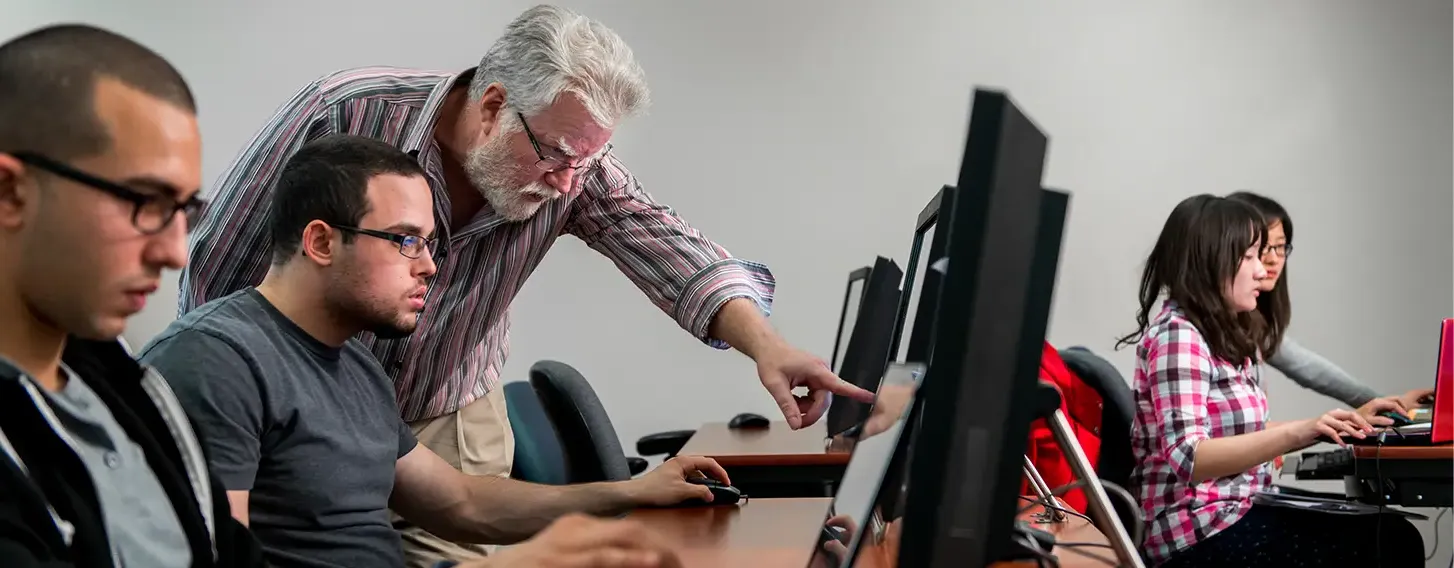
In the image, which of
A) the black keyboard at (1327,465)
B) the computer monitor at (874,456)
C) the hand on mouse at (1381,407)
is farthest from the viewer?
the hand on mouse at (1381,407)

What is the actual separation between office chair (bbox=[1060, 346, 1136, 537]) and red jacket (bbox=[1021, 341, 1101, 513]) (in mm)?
32

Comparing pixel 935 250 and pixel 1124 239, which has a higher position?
pixel 1124 239

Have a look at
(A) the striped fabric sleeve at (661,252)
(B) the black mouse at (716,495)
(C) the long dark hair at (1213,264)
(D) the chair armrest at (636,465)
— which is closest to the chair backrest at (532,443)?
(D) the chair armrest at (636,465)

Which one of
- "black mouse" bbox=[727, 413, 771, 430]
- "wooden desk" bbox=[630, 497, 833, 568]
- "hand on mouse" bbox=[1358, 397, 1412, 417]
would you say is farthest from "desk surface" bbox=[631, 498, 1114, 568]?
"black mouse" bbox=[727, 413, 771, 430]

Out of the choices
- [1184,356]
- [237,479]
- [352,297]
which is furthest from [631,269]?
[1184,356]

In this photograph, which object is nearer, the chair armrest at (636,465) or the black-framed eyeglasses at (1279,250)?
the black-framed eyeglasses at (1279,250)

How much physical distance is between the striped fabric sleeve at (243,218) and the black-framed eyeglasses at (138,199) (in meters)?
0.89

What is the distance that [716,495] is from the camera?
1.73m

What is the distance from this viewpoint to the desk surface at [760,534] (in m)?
1.30

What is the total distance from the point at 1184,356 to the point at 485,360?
4.45 feet

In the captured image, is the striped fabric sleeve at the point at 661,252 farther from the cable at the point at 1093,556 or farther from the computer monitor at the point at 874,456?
the computer monitor at the point at 874,456

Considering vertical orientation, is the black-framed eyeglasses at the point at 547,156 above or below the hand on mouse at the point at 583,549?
above

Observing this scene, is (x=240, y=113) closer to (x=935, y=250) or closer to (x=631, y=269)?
(x=631, y=269)

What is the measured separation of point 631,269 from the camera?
6.94 ft
